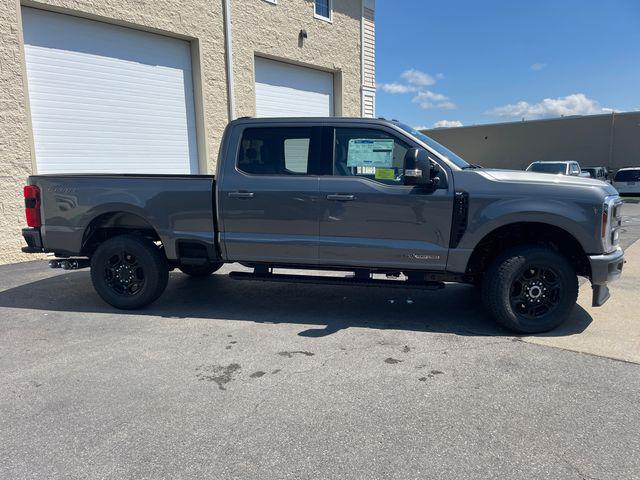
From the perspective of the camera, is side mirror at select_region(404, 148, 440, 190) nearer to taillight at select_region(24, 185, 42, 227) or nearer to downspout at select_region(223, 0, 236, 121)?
taillight at select_region(24, 185, 42, 227)

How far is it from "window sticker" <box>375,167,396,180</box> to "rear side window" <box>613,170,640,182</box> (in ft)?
75.9

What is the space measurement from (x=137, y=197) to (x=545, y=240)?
445cm

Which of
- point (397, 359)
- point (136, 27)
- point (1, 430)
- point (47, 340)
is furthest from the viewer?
point (136, 27)

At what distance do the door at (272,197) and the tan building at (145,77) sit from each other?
5.51 metres

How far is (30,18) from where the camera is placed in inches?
330

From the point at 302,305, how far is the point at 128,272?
2.11 metres

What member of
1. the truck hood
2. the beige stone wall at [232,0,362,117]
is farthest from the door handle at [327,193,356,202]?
the beige stone wall at [232,0,362,117]

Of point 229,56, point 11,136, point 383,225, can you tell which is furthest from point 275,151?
point 229,56

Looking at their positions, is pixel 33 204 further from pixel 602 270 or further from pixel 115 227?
pixel 602 270

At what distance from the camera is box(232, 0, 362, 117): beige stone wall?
38.1 feet

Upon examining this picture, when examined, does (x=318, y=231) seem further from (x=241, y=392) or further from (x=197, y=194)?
(x=241, y=392)

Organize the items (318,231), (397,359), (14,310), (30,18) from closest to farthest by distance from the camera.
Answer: (397,359) → (318,231) → (14,310) → (30,18)

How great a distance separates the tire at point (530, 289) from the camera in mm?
4480

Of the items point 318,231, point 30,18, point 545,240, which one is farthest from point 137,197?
point 30,18
